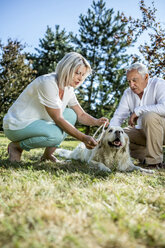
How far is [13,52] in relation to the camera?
16.7 meters

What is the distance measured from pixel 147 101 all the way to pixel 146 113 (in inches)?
16.9

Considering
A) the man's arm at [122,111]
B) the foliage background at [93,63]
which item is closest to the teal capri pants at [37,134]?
the man's arm at [122,111]

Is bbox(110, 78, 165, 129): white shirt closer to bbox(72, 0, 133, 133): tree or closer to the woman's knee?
the woman's knee

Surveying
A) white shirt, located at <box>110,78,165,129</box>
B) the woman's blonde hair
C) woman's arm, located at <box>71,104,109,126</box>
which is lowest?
woman's arm, located at <box>71,104,109,126</box>

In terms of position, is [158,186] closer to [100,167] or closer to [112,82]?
[100,167]

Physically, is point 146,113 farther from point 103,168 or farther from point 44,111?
point 44,111

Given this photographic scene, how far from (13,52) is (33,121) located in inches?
603

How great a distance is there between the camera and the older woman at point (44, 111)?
9.32 feet

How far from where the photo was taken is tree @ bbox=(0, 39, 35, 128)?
16.1m

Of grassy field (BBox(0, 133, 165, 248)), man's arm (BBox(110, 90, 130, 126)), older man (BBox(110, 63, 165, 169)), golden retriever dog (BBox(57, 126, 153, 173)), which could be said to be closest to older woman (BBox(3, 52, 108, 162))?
golden retriever dog (BBox(57, 126, 153, 173))

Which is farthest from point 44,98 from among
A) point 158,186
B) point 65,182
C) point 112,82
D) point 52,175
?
point 112,82

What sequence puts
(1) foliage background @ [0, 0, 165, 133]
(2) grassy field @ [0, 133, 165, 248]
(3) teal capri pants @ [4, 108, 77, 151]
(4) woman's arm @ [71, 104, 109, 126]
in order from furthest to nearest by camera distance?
(1) foliage background @ [0, 0, 165, 133] < (4) woman's arm @ [71, 104, 109, 126] < (3) teal capri pants @ [4, 108, 77, 151] < (2) grassy field @ [0, 133, 165, 248]

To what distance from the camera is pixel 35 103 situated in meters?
3.07

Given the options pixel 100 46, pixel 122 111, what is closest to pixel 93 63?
pixel 100 46
